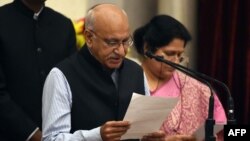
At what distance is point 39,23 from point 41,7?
0.25 ft

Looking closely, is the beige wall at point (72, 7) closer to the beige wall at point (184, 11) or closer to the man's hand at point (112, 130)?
the beige wall at point (184, 11)

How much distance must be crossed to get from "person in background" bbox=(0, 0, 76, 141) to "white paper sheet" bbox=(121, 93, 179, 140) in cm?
64

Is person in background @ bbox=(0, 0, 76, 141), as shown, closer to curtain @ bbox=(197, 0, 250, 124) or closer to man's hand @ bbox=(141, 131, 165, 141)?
man's hand @ bbox=(141, 131, 165, 141)

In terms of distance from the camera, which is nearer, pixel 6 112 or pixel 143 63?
pixel 6 112

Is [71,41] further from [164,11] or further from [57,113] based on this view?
[164,11]

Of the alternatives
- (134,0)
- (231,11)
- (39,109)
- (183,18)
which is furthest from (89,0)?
(39,109)

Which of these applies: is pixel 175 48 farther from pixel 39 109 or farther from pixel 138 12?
pixel 138 12

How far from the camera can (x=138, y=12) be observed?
14.9 ft

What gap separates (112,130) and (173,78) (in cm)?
107

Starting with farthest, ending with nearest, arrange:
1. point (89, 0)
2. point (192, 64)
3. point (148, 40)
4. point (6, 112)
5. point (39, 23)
Result: point (192, 64)
point (89, 0)
point (148, 40)
point (39, 23)
point (6, 112)

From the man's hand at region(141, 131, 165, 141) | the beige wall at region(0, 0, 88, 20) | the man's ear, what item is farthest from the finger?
the beige wall at region(0, 0, 88, 20)

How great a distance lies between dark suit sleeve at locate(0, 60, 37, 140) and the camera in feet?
9.51

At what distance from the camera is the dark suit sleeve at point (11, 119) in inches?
114

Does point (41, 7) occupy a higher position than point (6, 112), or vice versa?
point (41, 7)
